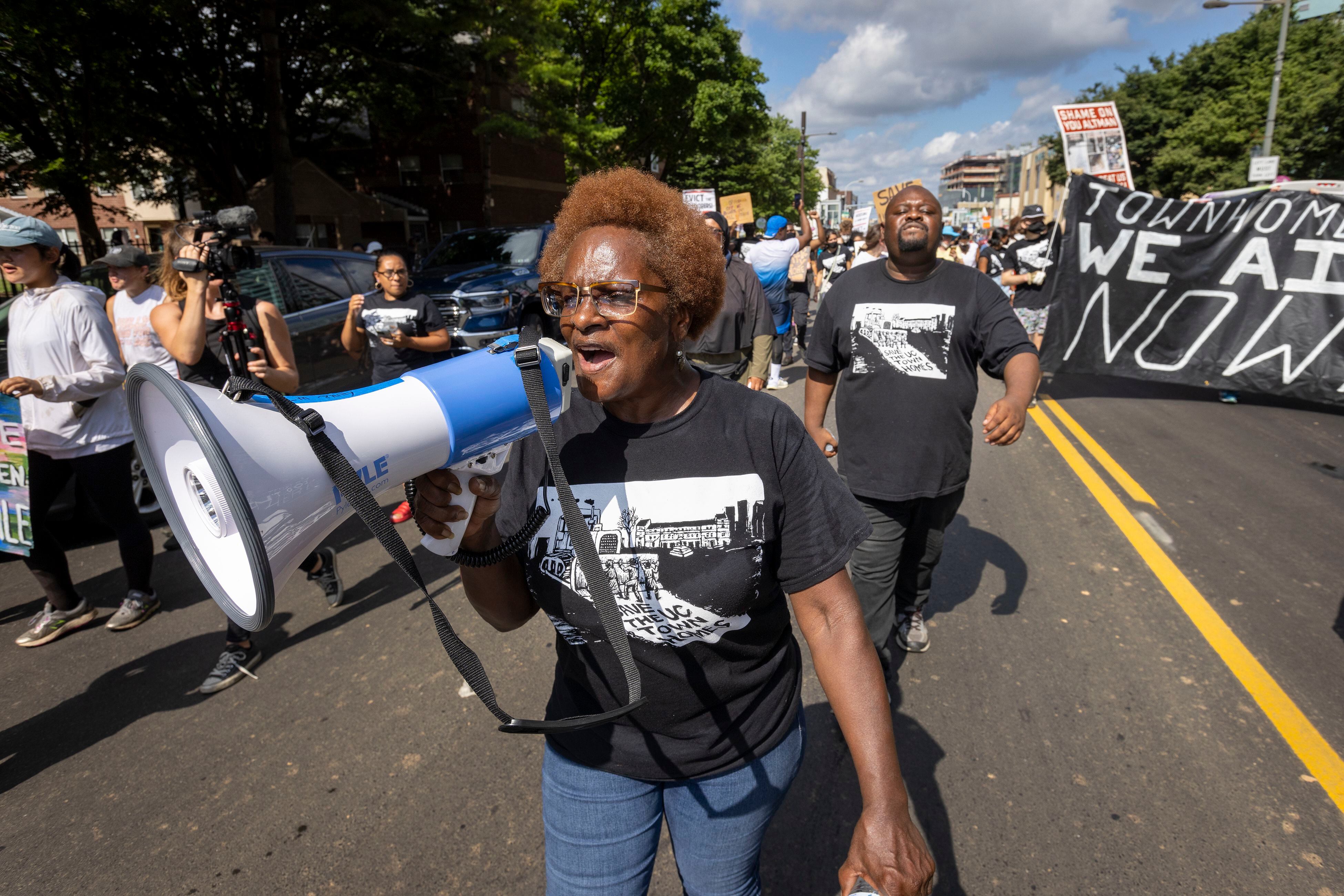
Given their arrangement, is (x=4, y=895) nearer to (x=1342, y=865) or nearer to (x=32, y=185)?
(x=1342, y=865)

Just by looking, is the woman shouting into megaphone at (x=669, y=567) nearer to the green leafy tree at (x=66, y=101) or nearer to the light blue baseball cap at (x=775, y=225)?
the light blue baseball cap at (x=775, y=225)

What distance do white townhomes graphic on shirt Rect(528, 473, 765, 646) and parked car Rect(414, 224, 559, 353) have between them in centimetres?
681

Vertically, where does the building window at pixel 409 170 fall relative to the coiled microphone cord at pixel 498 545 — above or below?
above

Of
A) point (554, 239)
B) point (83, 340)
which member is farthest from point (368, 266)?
point (554, 239)

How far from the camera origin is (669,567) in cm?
128

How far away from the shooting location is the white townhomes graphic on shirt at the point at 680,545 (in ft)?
4.17

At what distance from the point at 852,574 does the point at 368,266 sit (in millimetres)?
5349

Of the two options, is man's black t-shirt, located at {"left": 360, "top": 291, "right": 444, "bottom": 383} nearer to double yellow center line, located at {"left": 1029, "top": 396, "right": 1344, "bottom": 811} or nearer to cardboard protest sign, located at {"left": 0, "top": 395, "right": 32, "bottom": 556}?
cardboard protest sign, located at {"left": 0, "top": 395, "right": 32, "bottom": 556}

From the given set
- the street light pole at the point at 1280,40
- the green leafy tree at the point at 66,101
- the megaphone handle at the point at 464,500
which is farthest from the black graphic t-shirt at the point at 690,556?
the street light pole at the point at 1280,40

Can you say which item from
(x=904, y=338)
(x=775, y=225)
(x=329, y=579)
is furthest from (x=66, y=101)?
(x=904, y=338)

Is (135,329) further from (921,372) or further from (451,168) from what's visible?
(451,168)

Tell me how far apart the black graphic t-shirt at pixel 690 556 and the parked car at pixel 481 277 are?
6.72m

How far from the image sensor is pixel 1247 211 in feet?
23.3

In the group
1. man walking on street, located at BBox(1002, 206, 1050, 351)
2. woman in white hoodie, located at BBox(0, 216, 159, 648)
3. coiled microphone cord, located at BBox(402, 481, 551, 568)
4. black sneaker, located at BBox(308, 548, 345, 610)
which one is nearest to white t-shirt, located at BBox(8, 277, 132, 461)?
woman in white hoodie, located at BBox(0, 216, 159, 648)
